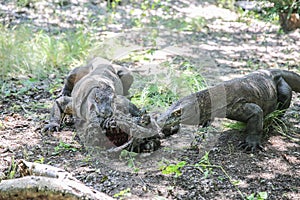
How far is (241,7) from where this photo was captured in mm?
12398

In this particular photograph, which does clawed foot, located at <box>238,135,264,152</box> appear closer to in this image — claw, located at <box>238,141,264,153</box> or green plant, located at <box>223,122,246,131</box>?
claw, located at <box>238,141,264,153</box>

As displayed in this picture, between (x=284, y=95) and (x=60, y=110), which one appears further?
(x=60, y=110)

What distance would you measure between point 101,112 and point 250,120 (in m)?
1.60

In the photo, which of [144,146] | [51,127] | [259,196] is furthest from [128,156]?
[259,196]

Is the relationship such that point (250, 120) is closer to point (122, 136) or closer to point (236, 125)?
point (236, 125)

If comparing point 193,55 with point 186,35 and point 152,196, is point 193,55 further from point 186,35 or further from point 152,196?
point 152,196

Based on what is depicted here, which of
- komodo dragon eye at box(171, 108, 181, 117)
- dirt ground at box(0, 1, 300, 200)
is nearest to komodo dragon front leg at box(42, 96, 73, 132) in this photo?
dirt ground at box(0, 1, 300, 200)

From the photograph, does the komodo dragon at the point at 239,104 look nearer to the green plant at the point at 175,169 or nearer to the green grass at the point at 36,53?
the green plant at the point at 175,169

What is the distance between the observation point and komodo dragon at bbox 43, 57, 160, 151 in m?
4.31

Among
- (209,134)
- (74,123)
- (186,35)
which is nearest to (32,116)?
(74,123)

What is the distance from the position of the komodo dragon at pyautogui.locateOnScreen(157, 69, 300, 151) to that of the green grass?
361cm

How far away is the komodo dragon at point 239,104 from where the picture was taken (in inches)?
182

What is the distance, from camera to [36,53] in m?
8.04

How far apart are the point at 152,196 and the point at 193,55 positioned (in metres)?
5.68
